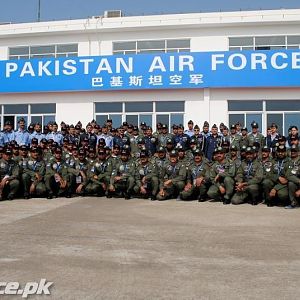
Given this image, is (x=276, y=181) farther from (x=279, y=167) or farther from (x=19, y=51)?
(x=19, y=51)

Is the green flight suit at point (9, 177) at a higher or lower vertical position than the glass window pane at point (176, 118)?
lower

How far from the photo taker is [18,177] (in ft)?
28.9

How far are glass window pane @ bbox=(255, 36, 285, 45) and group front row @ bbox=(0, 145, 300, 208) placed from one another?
792 cm

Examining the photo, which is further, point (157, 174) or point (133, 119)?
point (133, 119)

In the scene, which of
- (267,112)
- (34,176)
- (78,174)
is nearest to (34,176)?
(34,176)

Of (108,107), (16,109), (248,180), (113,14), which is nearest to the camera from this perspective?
(248,180)

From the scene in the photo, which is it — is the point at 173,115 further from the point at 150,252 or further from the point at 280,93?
the point at 150,252

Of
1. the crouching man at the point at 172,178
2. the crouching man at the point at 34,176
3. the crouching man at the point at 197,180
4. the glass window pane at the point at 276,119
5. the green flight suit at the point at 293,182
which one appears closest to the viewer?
the green flight suit at the point at 293,182

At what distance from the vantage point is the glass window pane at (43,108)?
15484mm

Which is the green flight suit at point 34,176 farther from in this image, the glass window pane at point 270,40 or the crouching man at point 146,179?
the glass window pane at point 270,40

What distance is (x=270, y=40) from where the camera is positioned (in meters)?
15.3

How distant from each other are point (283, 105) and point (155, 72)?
177 inches

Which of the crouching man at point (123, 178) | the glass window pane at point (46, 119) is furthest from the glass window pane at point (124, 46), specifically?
the crouching man at point (123, 178)

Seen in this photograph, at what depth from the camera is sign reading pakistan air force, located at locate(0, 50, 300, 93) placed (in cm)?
1329
